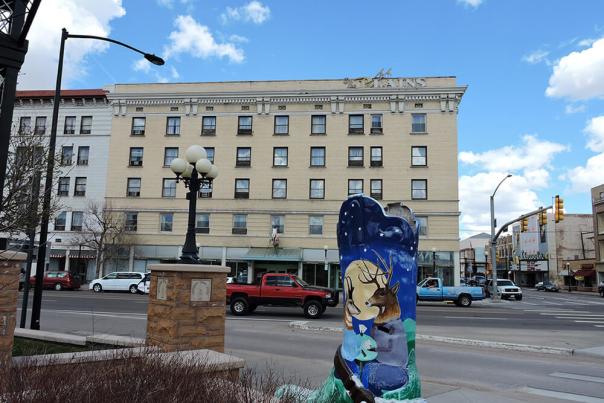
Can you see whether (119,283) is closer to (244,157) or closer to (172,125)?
(244,157)

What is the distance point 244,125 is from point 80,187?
14.8m

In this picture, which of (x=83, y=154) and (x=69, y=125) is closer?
(x=83, y=154)

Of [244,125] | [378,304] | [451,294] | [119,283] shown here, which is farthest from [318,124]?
[378,304]

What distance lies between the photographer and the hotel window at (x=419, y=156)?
119ft

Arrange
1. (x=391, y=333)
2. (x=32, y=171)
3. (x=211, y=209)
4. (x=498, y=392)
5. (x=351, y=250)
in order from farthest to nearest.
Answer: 1. (x=211, y=209)
2. (x=32, y=171)
3. (x=498, y=392)
4. (x=351, y=250)
5. (x=391, y=333)

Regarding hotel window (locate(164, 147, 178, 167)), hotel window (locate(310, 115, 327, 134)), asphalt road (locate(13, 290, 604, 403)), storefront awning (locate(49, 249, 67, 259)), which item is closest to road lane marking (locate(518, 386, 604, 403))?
asphalt road (locate(13, 290, 604, 403))

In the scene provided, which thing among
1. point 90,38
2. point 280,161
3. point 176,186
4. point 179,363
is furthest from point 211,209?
point 179,363

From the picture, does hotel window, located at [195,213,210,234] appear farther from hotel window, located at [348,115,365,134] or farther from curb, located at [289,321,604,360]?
curb, located at [289,321,604,360]

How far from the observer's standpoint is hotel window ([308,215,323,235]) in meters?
36.3

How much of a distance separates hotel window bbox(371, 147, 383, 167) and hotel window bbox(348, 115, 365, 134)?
1856mm

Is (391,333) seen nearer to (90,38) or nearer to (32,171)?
(32,171)

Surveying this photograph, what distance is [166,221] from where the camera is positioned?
3812 centimetres

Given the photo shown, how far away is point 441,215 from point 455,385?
2871 cm

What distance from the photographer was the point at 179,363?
443 cm
